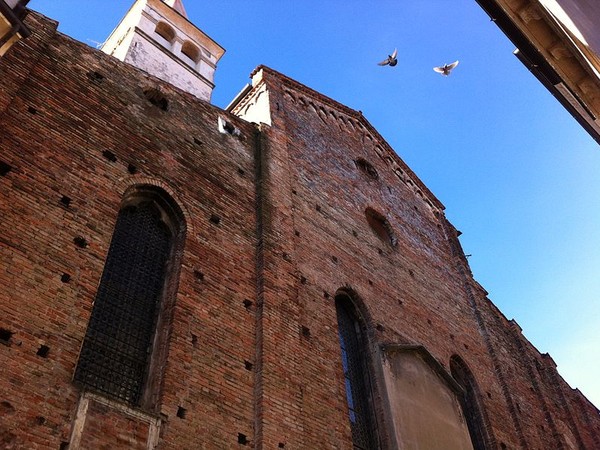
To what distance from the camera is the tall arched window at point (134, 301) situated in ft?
21.4

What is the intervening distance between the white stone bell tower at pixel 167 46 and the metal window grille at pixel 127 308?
28.1ft

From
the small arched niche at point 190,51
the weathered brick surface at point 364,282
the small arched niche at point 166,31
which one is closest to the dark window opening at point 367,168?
the weathered brick surface at point 364,282

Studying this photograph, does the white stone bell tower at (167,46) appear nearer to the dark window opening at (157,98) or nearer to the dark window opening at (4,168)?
the dark window opening at (157,98)

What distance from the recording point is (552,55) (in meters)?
7.80

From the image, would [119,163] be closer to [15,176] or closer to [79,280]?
[15,176]

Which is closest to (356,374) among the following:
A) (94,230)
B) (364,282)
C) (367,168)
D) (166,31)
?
(364,282)

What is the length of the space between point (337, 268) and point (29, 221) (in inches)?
217

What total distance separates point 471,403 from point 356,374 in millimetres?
3608

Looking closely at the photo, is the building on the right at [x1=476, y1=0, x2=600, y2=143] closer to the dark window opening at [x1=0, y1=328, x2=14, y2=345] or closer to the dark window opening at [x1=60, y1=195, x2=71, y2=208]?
the dark window opening at [x1=60, y1=195, x2=71, y2=208]

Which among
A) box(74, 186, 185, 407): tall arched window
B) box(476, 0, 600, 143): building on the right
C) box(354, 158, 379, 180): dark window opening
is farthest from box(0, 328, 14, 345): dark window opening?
box(354, 158, 379, 180): dark window opening

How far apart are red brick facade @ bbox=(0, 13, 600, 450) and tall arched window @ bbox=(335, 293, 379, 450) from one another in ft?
0.51

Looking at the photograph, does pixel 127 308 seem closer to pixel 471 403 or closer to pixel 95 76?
pixel 95 76

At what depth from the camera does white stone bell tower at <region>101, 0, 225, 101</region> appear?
16391 mm

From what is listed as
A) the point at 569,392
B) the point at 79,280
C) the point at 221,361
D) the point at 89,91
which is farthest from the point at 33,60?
the point at 569,392
